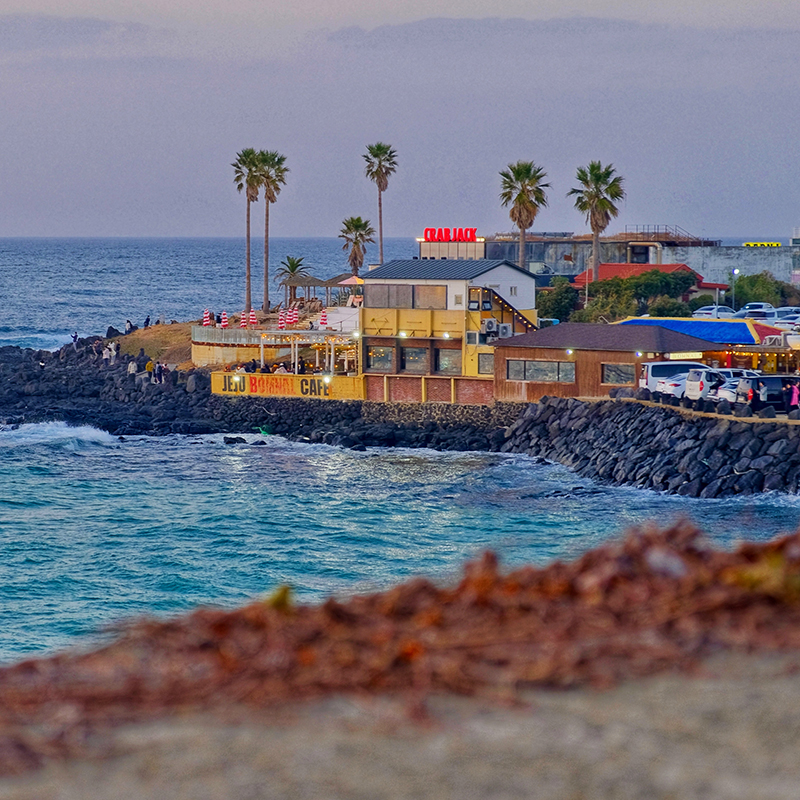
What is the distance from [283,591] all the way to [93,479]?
38.0 meters

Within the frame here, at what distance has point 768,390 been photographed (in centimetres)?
3925

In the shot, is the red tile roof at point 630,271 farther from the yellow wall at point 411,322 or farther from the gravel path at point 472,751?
the gravel path at point 472,751

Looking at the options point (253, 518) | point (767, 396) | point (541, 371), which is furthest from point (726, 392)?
point (253, 518)

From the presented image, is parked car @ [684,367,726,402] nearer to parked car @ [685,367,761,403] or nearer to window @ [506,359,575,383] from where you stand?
parked car @ [685,367,761,403]

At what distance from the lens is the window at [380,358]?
49281mm

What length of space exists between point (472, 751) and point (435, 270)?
4636cm

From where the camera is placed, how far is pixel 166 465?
43.5 m

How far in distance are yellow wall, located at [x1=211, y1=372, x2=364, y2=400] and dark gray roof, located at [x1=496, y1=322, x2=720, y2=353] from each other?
6.95 metres

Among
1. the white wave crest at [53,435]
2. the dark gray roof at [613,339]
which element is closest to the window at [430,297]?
the dark gray roof at [613,339]

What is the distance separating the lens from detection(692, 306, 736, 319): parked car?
59062 mm

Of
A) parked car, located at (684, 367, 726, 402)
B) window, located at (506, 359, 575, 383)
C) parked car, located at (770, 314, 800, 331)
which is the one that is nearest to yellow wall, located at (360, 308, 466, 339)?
window, located at (506, 359, 575, 383)

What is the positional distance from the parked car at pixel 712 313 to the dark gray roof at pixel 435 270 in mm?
12772

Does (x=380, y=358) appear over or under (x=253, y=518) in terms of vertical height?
over

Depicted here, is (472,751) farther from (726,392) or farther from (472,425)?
(472,425)
